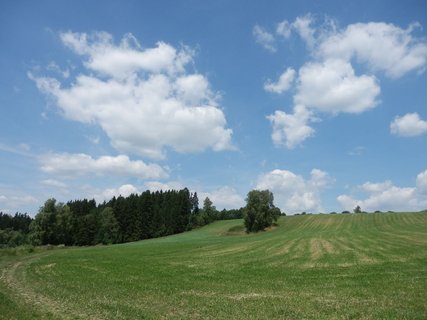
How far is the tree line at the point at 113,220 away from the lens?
110694mm

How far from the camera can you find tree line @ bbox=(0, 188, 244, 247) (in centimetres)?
11069

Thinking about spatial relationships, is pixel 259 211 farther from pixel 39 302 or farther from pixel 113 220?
pixel 39 302

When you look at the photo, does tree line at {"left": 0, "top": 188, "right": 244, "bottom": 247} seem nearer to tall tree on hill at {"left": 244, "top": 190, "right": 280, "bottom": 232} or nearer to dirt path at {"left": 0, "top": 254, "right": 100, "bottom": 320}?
tall tree on hill at {"left": 244, "top": 190, "right": 280, "bottom": 232}

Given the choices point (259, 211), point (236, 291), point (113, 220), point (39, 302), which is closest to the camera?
point (39, 302)

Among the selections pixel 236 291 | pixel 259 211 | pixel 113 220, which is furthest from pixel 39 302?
pixel 113 220

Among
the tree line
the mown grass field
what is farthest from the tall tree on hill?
the mown grass field

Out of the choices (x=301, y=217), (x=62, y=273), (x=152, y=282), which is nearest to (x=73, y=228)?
(x=301, y=217)

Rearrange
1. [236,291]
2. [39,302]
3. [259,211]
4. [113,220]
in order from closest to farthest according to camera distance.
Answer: [39,302] → [236,291] → [259,211] → [113,220]

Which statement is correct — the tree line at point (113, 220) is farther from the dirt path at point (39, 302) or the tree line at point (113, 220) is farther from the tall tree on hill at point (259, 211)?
the dirt path at point (39, 302)

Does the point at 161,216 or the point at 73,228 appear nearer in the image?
the point at 73,228

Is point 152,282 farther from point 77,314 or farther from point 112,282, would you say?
point 77,314

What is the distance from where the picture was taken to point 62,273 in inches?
1224

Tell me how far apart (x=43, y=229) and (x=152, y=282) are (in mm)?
95384

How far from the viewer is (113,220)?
131 m
